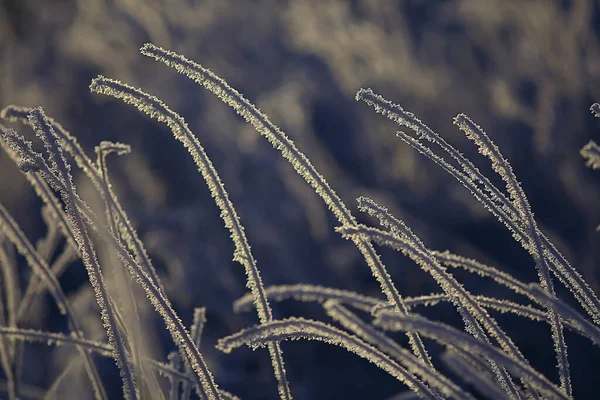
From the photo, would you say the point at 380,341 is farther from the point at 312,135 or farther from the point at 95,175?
the point at 312,135

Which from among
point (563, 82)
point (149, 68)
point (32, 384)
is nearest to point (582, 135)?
point (563, 82)

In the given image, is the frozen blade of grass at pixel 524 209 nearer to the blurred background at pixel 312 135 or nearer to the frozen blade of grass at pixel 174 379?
the frozen blade of grass at pixel 174 379

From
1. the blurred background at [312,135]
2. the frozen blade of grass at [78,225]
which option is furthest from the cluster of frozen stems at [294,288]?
the blurred background at [312,135]

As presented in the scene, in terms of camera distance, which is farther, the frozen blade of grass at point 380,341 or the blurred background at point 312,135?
the blurred background at point 312,135

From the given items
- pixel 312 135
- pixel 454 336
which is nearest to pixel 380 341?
pixel 454 336

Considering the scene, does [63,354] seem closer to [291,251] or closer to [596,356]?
[291,251]

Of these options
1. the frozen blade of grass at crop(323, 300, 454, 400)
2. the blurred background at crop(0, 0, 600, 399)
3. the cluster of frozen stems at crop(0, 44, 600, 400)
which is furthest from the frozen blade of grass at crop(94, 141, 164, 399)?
the blurred background at crop(0, 0, 600, 399)

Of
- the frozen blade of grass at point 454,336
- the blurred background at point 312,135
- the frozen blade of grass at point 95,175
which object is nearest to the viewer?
the frozen blade of grass at point 454,336

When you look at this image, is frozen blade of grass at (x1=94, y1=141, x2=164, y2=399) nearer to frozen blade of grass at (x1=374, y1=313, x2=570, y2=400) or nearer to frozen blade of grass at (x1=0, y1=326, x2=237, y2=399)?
frozen blade of grass at (x1=0, y1=326, x2=237, y2=399)
